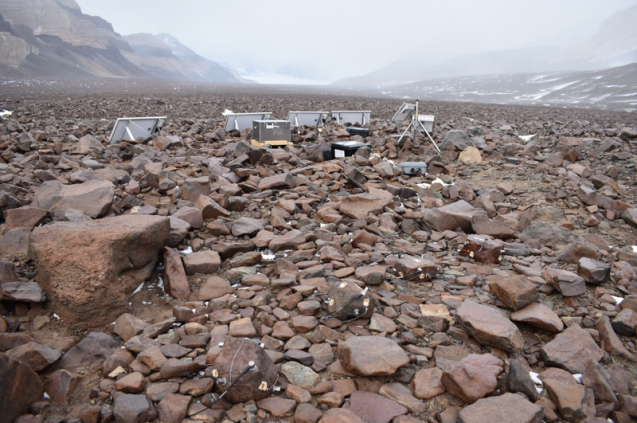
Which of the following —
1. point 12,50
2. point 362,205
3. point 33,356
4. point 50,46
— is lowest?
point 33,356

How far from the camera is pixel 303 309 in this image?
9.82 feet

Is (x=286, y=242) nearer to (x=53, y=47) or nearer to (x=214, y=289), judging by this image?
(x=214, y=289)

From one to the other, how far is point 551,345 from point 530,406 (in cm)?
72

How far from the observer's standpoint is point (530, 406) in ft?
6.84

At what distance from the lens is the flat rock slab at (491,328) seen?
2.57 m

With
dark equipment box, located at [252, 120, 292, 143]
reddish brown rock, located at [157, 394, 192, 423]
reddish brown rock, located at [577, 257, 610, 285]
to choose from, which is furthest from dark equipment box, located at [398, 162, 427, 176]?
reddish brown rock, located at [157, 394, 192, 423]

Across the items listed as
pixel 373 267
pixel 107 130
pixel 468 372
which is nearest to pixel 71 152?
pixel 107 130

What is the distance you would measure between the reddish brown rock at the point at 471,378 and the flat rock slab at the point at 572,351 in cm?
44

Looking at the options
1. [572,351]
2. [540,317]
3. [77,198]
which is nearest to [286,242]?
[540,317]

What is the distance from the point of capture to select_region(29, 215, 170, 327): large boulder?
2814 mm

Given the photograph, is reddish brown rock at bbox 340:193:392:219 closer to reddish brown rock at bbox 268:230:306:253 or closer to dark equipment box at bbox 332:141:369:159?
reddish brown rock at bbox 268:230:306:253

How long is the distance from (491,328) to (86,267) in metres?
2.98

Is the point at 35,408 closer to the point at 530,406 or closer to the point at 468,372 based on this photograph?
the point at 468,372

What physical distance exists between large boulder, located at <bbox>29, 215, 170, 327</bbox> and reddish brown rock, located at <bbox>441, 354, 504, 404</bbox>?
245 centimetres
